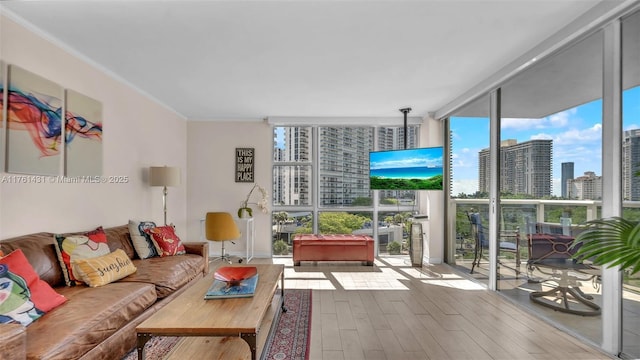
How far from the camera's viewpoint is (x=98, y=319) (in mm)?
2057

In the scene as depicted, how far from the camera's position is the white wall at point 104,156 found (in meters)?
2.49

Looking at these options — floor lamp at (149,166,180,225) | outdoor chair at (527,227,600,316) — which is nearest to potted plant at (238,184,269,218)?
floor lamp at (149,166,180,225)

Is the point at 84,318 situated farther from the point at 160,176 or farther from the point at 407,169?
the point at 407,169

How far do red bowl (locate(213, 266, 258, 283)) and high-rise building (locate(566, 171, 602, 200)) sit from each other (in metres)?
2.73

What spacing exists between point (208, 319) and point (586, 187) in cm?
294

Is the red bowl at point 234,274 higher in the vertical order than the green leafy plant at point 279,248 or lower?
higher

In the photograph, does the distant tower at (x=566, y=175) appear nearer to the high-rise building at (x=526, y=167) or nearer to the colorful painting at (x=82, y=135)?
the high-rise building at (x=526, y=167)

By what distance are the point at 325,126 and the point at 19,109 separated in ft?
13.7

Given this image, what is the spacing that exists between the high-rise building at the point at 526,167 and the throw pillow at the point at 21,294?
3.92 metres

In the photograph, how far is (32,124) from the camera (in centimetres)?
257

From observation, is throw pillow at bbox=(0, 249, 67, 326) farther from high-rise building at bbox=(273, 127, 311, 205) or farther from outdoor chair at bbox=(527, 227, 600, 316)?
high-rise building at bbox=(273, 127, 311, 205)

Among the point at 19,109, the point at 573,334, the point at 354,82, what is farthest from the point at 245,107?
the point at 573,334

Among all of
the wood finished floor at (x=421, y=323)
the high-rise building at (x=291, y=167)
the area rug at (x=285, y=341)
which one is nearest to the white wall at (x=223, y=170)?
the high-rise building at (x=291, y=167)

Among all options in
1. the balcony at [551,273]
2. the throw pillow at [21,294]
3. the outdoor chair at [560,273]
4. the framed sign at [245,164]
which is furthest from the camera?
the framed sign at [245,164]
